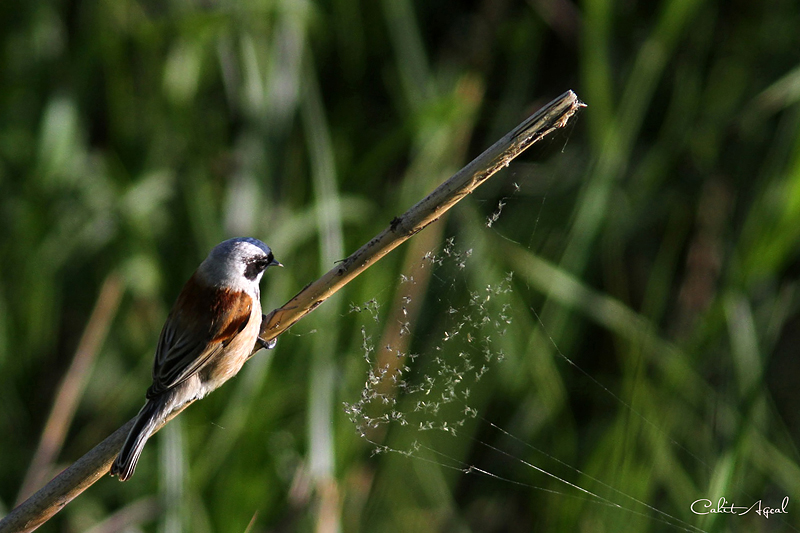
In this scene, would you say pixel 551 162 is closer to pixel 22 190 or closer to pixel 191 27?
pixel 191 27

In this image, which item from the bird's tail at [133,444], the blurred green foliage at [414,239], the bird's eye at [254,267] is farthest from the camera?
the blurred green foliage at [414,239]

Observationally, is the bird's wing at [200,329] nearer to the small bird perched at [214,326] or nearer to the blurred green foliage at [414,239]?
the small bird perched at [214,326]

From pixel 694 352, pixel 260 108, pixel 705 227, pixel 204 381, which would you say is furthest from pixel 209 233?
pixel 705 227

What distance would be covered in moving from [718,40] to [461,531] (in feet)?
7.59

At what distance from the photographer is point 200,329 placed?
84.3 inches

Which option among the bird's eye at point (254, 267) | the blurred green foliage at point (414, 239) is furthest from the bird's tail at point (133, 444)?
the bird's eye at point (254, 267)

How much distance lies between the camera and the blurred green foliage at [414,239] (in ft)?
7.70

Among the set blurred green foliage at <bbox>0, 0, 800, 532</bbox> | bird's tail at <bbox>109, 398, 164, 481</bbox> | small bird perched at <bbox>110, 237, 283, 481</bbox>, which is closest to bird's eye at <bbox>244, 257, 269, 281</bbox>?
small bird perched at <bbox>110, 237, 283, 481</bbox>

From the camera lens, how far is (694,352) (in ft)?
7.67

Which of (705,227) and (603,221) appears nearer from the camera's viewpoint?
(603,221)

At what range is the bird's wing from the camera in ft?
6.80

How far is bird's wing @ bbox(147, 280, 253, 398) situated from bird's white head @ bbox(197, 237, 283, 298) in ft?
0.10

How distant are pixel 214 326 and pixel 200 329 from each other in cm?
4

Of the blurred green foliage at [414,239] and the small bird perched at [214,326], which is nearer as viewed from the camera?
the small bird perched at [214,326]
